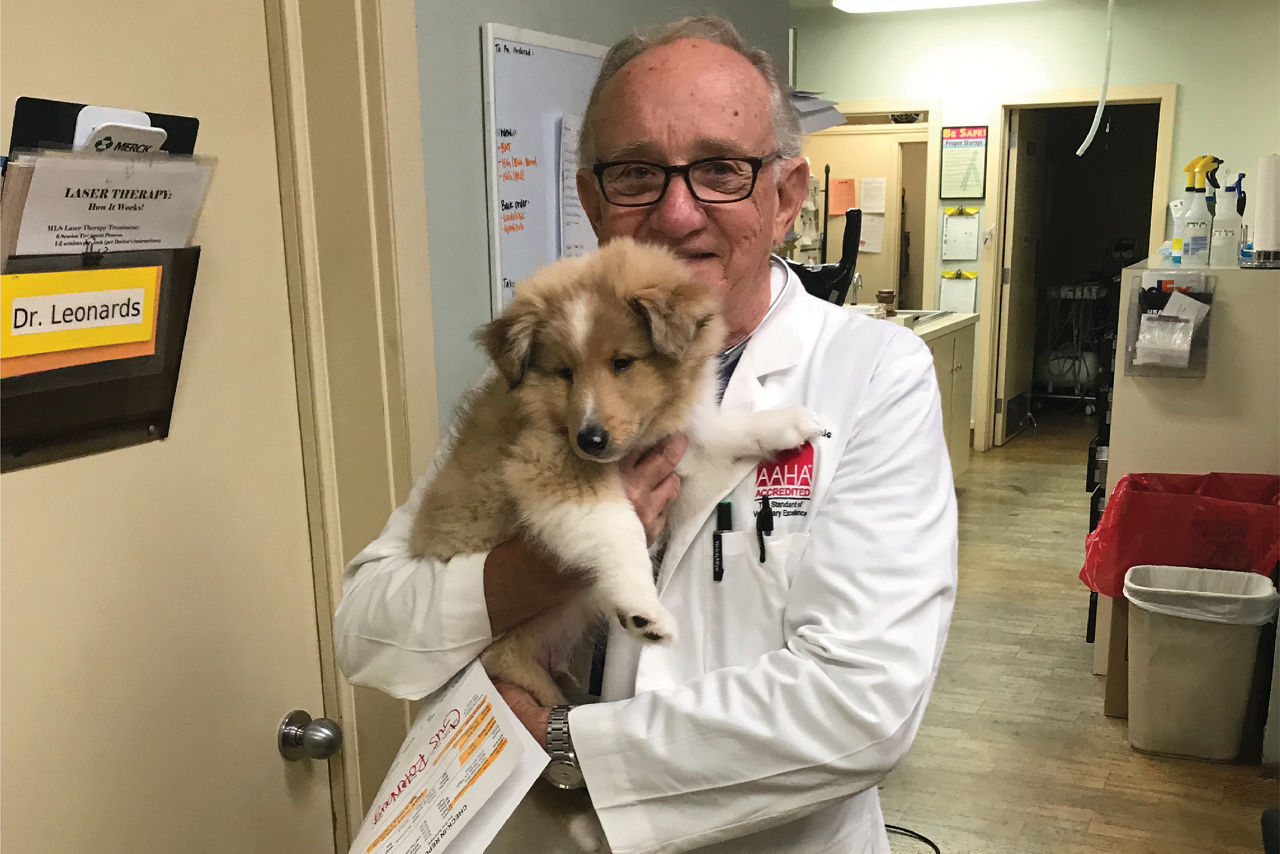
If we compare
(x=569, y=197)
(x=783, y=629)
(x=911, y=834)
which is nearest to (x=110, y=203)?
(x=783, y=629)

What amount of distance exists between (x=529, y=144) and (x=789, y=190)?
927mm

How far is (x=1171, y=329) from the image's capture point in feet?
12.0

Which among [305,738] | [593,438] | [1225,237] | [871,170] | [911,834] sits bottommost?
[911,834]

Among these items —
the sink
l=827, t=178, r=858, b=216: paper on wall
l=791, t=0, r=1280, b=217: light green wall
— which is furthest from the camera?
l=827, t=178, r=858, b=216: paper on wall

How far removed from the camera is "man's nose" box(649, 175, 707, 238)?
1.33 metres

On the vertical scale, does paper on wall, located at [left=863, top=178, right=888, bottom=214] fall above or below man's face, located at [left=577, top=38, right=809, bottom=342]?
above

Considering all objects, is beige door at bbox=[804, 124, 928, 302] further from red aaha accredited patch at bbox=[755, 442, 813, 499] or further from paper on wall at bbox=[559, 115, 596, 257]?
red aaha accredited patch at bbox=[755, 442, 813, 499]

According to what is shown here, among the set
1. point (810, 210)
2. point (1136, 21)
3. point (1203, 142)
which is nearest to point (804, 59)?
point (810, 210)

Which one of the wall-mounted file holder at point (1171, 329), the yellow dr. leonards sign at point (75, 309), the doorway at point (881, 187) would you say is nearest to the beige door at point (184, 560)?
the yellow dr. leonards sign at point (75, 309)

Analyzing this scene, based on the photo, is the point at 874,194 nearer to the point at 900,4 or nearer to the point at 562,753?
the point at 900,4

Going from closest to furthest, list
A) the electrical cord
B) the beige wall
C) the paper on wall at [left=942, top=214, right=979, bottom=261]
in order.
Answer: the electrical cord → the beige wall → the paper on wall at [left=942, top=214, right=979, bottom=261]

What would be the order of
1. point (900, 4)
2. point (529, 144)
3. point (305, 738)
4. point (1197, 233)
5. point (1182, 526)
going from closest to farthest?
point (305, 738) < point (529, 144) < point (1182, 526) < point (1197, 233) < point (900, 4)

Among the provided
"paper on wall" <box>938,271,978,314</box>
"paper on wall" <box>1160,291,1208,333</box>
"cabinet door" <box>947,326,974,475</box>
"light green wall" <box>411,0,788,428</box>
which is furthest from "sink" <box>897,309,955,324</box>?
"light green wall" <box>411,0,788,428</box>

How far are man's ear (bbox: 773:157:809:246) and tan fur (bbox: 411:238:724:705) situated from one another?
0.19 meters
